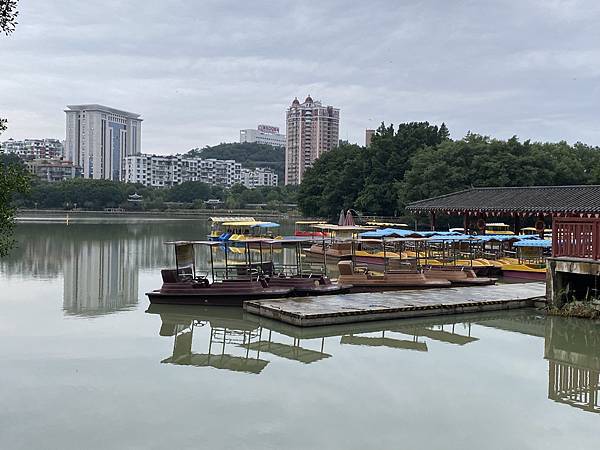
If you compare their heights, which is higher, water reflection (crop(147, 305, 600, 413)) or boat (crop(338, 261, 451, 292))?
boat (crop(338, 261, 451, 292))

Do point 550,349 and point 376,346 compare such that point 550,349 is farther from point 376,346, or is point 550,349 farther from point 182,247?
point 182,247

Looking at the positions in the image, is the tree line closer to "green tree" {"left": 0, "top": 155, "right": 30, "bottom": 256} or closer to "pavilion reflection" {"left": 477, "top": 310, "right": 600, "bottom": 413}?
"pavilion reflection" {"left": 477, "top": 310, "right": 600, "bottom": 413}

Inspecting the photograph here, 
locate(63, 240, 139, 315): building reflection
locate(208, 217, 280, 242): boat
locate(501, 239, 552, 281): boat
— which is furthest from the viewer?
locate(208, 217, 280, 242): boat

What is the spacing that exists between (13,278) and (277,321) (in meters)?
12.8

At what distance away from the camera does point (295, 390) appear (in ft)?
34.6

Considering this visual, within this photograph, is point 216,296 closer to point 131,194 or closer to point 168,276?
point 168,276

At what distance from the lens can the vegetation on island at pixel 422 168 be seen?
47.7m

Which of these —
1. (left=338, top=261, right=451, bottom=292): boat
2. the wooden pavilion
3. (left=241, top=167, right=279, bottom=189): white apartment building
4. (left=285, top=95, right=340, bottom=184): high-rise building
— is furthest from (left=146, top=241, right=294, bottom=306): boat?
(left=241, top=167, right=279, bottom=189): white apartment building

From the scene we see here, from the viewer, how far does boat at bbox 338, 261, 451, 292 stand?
20177 mm

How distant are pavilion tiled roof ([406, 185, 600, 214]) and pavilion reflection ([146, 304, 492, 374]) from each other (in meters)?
13.8

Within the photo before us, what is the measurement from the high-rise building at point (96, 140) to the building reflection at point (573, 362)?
557ft

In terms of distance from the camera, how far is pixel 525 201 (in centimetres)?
3178

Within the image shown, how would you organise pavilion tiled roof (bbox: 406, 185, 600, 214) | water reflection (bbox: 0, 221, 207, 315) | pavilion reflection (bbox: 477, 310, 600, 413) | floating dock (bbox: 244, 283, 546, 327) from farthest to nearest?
1. pavilion tiled roof (bbox: 406, 185, 600, 214)
2. water reflection (bbox: 0, 221, 207, 315)
3. floating dock (bbox: 244, 283, 546, 327)
4. pavilion reflection (bbox: 477, 310, 600, 413)

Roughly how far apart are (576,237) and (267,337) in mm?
8053
